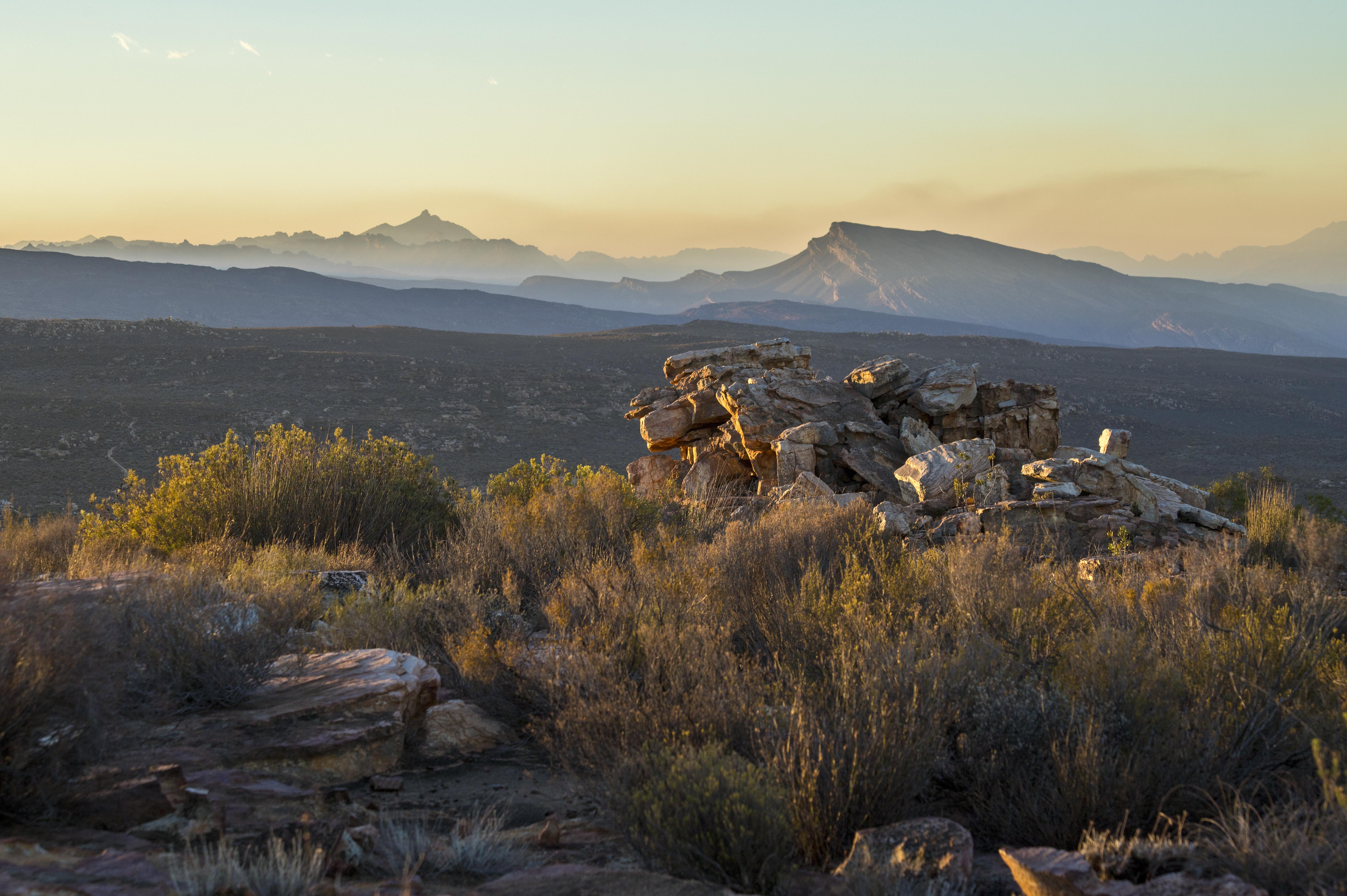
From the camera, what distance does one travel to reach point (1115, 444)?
1280 centimetres

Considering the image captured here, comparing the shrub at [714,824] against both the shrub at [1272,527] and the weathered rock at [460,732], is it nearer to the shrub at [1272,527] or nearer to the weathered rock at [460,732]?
the weathered rock at [460,732]

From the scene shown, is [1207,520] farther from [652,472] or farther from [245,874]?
[245,874]

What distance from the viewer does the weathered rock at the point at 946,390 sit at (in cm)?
1391

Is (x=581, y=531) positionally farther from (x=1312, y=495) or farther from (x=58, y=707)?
(x=1312, y=495)

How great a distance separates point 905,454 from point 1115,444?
3.20 m

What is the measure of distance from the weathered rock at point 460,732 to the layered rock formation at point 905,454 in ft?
18.0

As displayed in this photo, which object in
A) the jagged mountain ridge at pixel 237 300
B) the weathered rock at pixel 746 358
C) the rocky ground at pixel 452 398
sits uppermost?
the jagged mountain ridge at pixel 237 300

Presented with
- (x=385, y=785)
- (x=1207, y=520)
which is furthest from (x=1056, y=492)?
(x=385, y=785)

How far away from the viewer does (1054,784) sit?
387cm

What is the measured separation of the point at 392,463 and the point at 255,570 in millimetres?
4197

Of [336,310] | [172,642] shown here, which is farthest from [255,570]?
[336,310]

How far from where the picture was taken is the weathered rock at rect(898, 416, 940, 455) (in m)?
13.3

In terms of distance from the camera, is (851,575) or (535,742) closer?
(535,742)

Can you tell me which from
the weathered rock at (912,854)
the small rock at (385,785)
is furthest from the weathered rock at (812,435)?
the weathered rock at (912,854)
